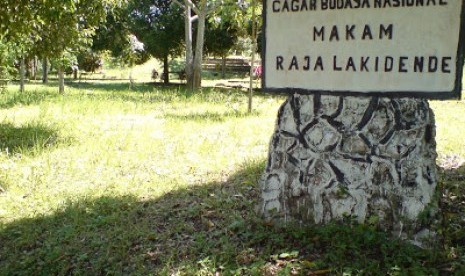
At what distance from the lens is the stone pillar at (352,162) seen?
3.11 meters

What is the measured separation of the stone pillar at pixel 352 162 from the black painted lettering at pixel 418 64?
242mm

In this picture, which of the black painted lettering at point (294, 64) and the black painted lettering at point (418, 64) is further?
the black painted lettering at point (294, 64)

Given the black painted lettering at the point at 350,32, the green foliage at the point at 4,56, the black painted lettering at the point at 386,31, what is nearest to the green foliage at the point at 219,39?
the green foliage at the point at 4,56

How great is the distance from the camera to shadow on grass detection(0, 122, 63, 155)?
6267mm

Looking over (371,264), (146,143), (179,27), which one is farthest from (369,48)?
(179,27)

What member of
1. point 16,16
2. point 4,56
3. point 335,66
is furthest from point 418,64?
point 4,56

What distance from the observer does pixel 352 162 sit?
10.9 ft

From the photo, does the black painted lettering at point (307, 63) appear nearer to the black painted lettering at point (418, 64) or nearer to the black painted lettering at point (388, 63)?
the black painted lettering at point (388, 63)

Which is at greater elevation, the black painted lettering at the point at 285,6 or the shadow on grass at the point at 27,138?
the black painted lettering at the point at 285,6

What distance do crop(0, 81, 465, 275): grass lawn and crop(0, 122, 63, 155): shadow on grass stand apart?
0.08 ft

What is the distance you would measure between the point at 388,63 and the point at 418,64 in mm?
188

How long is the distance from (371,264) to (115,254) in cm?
184

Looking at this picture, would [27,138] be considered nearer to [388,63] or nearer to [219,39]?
[388,63]

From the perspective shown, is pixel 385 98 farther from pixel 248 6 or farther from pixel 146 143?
pixel 248 6
